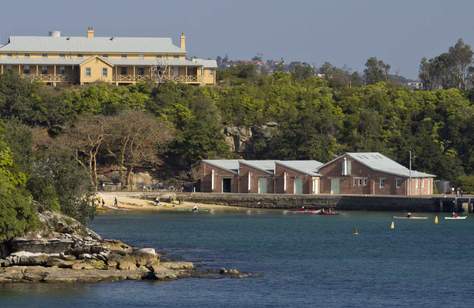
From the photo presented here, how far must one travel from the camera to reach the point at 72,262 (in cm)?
6338

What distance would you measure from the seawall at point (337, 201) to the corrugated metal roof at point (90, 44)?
3122 cm

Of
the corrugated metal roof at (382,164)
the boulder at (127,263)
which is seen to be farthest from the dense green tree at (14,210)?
the corrugated metal roof at (382,164)

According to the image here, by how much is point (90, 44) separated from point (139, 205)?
38.8 m

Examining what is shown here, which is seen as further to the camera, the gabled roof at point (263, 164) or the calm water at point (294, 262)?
the gabled roof at point (263, 164)

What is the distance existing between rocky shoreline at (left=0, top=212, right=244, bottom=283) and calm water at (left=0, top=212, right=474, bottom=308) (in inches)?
42.6

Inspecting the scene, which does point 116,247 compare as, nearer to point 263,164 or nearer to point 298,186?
point 298,186

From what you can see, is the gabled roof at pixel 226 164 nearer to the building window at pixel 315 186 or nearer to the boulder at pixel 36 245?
the building window at pixel 315 186

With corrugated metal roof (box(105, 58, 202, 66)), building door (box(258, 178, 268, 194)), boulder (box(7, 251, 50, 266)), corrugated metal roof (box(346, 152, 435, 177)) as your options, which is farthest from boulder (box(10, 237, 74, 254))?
corrugated metal roof (box(105, 58, 202, 66))

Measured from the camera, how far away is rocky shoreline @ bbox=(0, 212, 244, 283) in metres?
61.6

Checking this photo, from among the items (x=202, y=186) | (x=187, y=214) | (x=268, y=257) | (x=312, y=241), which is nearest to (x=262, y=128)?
(x=202, y=186)

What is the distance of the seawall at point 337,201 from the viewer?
113m

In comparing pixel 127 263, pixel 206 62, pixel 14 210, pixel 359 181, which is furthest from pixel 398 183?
pixel 14 210

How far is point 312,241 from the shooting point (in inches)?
3398

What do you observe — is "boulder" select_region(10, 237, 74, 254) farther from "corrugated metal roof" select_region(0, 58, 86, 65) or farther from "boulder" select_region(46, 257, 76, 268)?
"corrugated metal roof" select_region(0, 58, 86, 65)
